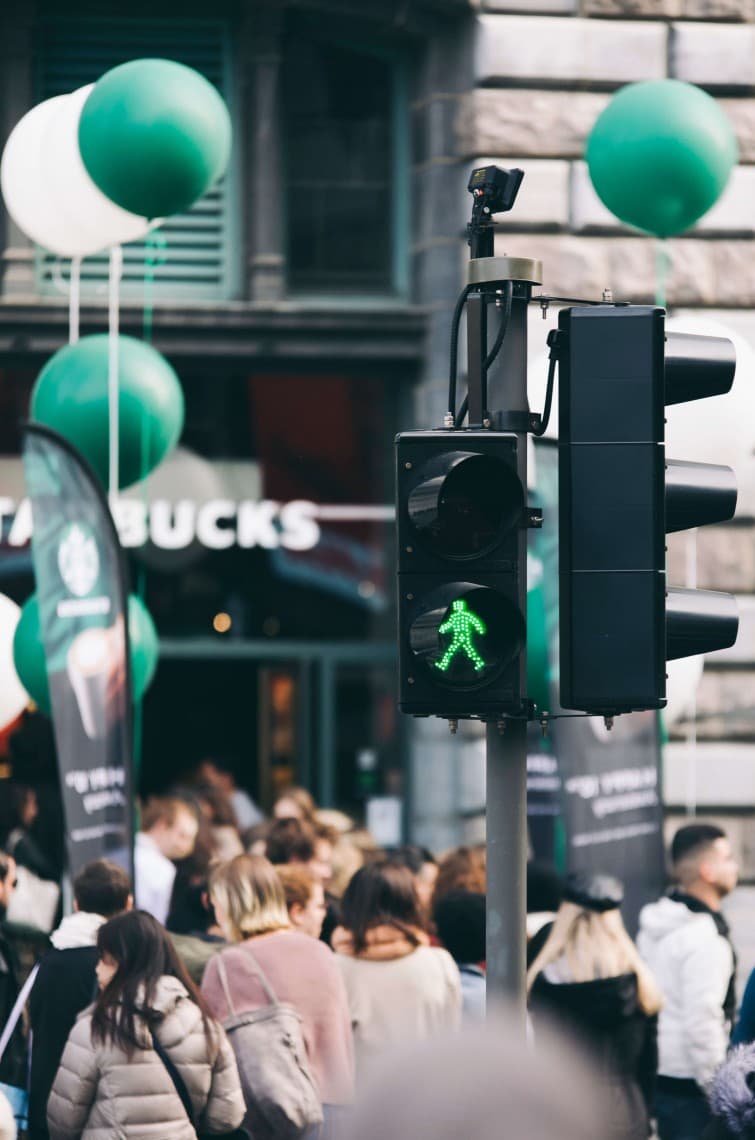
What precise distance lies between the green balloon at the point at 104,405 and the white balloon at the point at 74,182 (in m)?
0.50

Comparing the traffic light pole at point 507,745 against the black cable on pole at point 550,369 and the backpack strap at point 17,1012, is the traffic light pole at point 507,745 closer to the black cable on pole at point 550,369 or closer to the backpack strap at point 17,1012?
the black cable on pole at point 550,369

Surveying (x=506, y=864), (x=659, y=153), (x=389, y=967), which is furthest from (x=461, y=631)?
(x=659, y=153)

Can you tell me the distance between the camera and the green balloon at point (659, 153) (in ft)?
27.6

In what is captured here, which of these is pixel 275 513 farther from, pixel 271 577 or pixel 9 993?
pixel 9 993

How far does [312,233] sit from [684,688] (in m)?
4.29

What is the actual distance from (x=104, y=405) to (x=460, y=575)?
4.03 metres

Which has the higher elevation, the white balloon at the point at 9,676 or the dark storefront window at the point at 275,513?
the dark storefront window at the point at 275,513

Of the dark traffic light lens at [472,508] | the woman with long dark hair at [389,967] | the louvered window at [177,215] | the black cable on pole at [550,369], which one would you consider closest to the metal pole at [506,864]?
the dark traffic light lens at [472,508]

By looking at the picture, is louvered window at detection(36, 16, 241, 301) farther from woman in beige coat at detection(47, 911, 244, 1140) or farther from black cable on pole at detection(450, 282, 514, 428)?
black cable on pole at detection(450, 282, 514, 428)

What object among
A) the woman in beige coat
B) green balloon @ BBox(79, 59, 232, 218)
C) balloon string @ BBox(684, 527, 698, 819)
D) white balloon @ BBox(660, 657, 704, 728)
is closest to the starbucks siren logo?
green balloon @ BBox(79, 59, 232, 218)

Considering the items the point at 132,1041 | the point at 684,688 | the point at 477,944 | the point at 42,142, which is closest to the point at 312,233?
the point at 42,142

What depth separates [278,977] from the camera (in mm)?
6164

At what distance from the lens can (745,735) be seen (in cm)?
1092

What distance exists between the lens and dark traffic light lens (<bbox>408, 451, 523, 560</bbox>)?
443cm
